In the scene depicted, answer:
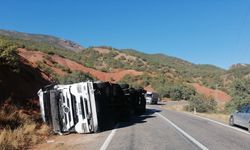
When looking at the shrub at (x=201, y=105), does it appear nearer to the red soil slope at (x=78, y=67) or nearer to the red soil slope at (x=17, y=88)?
the red soil slope at (x=17, y=88)

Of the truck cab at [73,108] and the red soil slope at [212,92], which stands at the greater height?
the truck cab at [73,108]

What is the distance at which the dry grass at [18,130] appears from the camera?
12258 millimetres

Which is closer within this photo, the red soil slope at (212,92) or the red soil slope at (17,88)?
the red soil slope at (17,88)

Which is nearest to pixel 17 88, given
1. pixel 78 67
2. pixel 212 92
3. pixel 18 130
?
pixel 18 130

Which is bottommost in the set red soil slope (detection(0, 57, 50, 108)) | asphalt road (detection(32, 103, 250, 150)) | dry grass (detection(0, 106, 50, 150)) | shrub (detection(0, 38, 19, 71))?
asphalt road (detection(32, 103, 250, 150))

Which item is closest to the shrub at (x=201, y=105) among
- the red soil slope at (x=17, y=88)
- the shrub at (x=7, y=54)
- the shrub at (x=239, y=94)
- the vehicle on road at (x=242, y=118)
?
the shrub at (x=239, y=94)

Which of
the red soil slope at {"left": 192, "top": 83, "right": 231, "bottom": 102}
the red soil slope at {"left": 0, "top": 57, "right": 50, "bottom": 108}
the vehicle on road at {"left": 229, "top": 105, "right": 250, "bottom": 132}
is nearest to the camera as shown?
the vehicle on road at {"left": 229, "top": 105, "right": 250, "bottom": 132}

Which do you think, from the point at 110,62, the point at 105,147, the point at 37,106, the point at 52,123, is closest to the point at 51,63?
the point at 110,62

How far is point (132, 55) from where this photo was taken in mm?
119438

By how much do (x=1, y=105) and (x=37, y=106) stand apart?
3.79 m

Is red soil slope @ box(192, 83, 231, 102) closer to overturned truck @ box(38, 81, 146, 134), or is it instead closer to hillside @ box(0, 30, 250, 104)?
hillside @ box(0, 30, 250, 104)

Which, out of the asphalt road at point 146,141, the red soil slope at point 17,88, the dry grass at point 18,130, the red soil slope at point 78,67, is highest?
the red soil slope at point 78,67

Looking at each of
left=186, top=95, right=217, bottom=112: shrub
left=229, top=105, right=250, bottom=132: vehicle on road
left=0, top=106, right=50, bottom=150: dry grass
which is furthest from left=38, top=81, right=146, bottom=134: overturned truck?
left=186, top=95, right=217, bottom=112: shrub

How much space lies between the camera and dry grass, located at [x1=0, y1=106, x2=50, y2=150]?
40.2 ft
